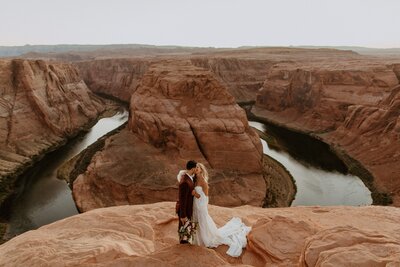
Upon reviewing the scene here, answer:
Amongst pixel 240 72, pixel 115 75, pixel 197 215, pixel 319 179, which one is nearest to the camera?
pixel 197 215

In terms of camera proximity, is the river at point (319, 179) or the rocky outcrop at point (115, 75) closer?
the river at point (319, 179)

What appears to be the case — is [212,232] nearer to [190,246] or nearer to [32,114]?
[190,246]

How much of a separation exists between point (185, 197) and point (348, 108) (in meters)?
46.6

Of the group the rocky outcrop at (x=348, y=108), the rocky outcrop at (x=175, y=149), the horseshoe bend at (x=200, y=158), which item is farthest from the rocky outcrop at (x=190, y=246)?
the rocky outcrop at (x=348, y=108)

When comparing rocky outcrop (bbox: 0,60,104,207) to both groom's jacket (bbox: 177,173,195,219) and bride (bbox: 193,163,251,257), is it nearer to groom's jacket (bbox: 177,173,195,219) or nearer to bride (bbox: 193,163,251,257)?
bride (bbox: 193,163,251,257)


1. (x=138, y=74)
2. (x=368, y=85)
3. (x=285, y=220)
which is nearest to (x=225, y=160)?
(x=285, y=220)

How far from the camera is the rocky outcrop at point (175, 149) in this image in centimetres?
2888

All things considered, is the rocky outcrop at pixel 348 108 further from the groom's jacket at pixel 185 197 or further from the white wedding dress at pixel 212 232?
the groom's jacket at pixel 185 197

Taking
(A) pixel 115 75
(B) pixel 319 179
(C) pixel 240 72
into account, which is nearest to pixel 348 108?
(B) pixel 319 179

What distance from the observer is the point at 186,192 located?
8445 millimetres

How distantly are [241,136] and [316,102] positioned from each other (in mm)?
29978

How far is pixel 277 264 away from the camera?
873 centimetres

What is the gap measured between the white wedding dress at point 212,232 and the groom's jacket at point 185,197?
189 mm

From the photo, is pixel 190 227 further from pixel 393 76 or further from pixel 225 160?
pixel 393 76
